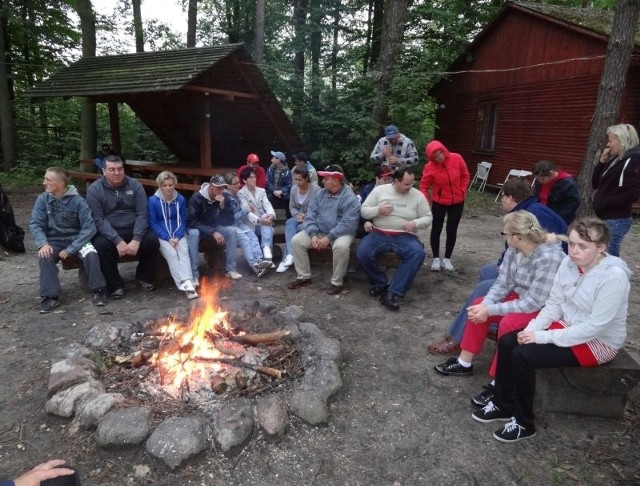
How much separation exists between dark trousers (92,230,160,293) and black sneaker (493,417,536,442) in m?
4.14

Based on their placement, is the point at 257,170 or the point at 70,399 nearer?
the point at 70,399

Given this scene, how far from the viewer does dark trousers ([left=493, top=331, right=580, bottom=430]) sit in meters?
2.71

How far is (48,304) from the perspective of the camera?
467cm

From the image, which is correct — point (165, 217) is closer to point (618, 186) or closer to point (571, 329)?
point (571, 329)

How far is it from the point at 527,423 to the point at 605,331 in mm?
772

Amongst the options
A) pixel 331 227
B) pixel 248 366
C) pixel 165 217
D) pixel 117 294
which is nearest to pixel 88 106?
pixel 165 217

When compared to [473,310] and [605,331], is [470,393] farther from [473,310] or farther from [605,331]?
[605,331]

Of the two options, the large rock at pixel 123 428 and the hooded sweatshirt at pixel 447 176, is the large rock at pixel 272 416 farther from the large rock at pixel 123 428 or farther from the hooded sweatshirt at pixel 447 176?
the hooded sweatshirt at pixel 447 176

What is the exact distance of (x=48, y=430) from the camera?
9.20 ft

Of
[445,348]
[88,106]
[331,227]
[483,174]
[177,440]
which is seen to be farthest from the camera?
[483,174]

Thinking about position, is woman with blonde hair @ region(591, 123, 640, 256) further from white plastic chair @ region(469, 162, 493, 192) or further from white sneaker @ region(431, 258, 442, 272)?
white plastic chair @ region(469, 162, 493, 192)

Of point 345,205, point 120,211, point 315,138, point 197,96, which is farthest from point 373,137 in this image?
point 120,211

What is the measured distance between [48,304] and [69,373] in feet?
6.55

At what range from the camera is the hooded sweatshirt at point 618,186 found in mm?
4145
